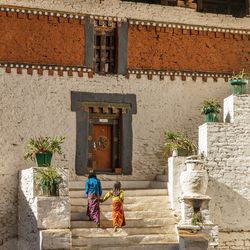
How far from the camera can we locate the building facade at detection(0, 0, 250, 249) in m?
17.7

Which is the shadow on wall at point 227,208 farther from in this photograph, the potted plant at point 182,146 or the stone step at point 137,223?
the stone step at point 137,223

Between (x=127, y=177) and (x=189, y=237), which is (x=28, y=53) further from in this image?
(x=189, y=237)

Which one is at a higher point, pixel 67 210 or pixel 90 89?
pixel 90 89

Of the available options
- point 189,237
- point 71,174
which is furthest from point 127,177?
point 189,237

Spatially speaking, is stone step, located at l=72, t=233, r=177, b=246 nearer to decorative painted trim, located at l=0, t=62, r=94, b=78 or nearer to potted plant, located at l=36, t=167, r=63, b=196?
potted plant, located at l=36, t=167, r=63, b=196

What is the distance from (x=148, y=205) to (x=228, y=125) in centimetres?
327

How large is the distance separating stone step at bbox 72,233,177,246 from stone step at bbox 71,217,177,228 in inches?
22.9

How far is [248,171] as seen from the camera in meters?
16.9

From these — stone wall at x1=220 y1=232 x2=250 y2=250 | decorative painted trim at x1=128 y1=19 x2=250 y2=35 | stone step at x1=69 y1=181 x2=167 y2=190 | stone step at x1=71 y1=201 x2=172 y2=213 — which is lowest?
stone wall at x1=220 y1=232 x2=250 y2=250

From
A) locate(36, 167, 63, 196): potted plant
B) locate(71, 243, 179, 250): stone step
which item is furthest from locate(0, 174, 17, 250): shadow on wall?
locate(71, 243, 179, 250): stone step

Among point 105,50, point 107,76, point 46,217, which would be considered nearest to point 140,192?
point 46,217

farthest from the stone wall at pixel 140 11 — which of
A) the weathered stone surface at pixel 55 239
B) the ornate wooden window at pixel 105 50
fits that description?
the weathered stone surface at pixel 55 239

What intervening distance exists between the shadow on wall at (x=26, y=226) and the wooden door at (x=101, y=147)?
2.99 m

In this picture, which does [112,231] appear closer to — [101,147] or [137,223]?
[137,223]
